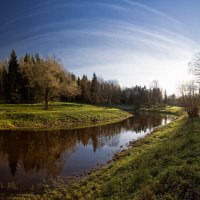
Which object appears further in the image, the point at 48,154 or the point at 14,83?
the point at 14,83

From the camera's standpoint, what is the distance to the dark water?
16.5 metres

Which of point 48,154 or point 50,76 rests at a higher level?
point 50,76

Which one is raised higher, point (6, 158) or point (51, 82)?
point (51, 82)

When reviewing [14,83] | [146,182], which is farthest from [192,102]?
[14,83]

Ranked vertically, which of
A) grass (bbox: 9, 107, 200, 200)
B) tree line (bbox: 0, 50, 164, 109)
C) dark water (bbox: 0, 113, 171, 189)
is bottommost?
dark water (bbox: 0, 113, 171, 189)

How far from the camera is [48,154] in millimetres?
21969

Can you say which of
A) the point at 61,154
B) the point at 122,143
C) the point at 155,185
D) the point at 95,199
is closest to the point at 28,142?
the point at 61,154

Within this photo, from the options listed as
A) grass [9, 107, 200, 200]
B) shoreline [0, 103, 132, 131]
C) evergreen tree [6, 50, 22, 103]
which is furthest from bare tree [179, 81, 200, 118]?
evergreen tree [6, 50, 22, 103]

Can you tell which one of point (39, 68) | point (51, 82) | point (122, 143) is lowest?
point (122, 143)

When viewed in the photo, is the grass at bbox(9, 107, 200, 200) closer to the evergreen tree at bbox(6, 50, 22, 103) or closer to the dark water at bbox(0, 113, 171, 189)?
the dark water at bbox(0, 113, 171, 189)

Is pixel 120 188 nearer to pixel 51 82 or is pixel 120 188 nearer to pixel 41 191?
pixel 41 191

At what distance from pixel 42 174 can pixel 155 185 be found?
8.93 meters

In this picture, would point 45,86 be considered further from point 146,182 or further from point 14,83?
point 146,182

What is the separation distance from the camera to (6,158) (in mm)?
20234
